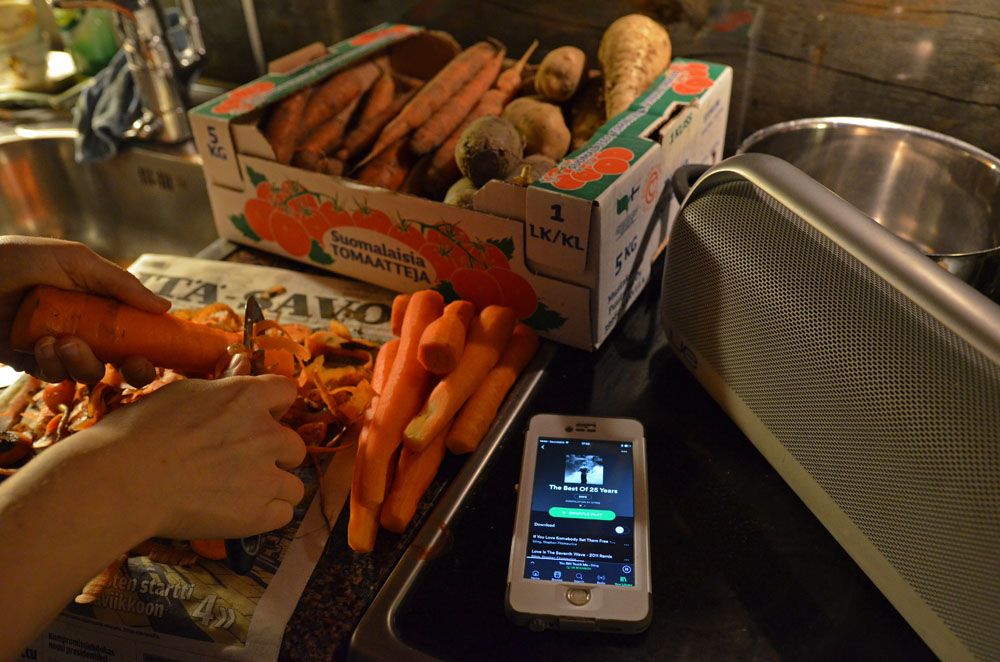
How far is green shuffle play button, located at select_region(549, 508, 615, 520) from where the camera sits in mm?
619

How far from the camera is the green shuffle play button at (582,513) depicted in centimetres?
62

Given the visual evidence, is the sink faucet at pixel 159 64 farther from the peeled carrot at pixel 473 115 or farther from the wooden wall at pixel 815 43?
the peeled carrot at pixel 473 115

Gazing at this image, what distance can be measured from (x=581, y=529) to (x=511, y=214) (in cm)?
35

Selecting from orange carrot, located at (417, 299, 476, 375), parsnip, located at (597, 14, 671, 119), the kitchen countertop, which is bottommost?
the kitchen countertop

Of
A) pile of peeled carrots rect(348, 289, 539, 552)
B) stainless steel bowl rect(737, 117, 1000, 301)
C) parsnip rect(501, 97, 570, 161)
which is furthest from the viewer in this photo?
parsnip rect(501, 97, 570, 161)

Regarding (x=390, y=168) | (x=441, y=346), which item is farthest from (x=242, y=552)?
(x=390, y=168)

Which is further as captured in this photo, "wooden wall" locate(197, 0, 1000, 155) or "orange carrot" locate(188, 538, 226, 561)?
"wooden wall" locate(197, 0, 1000, 155)

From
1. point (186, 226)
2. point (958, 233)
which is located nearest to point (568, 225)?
point (958, 233)

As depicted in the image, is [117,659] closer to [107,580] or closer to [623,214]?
[107,580]

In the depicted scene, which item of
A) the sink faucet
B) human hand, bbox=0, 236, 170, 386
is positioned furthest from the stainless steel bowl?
the sink faucet

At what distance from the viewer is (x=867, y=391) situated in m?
0.49

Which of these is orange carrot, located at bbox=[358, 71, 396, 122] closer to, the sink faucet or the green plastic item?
the sink faucet

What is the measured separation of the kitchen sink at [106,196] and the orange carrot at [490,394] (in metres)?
0.72

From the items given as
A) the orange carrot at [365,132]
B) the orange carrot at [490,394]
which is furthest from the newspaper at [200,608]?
the orange carrot at [365,132]
